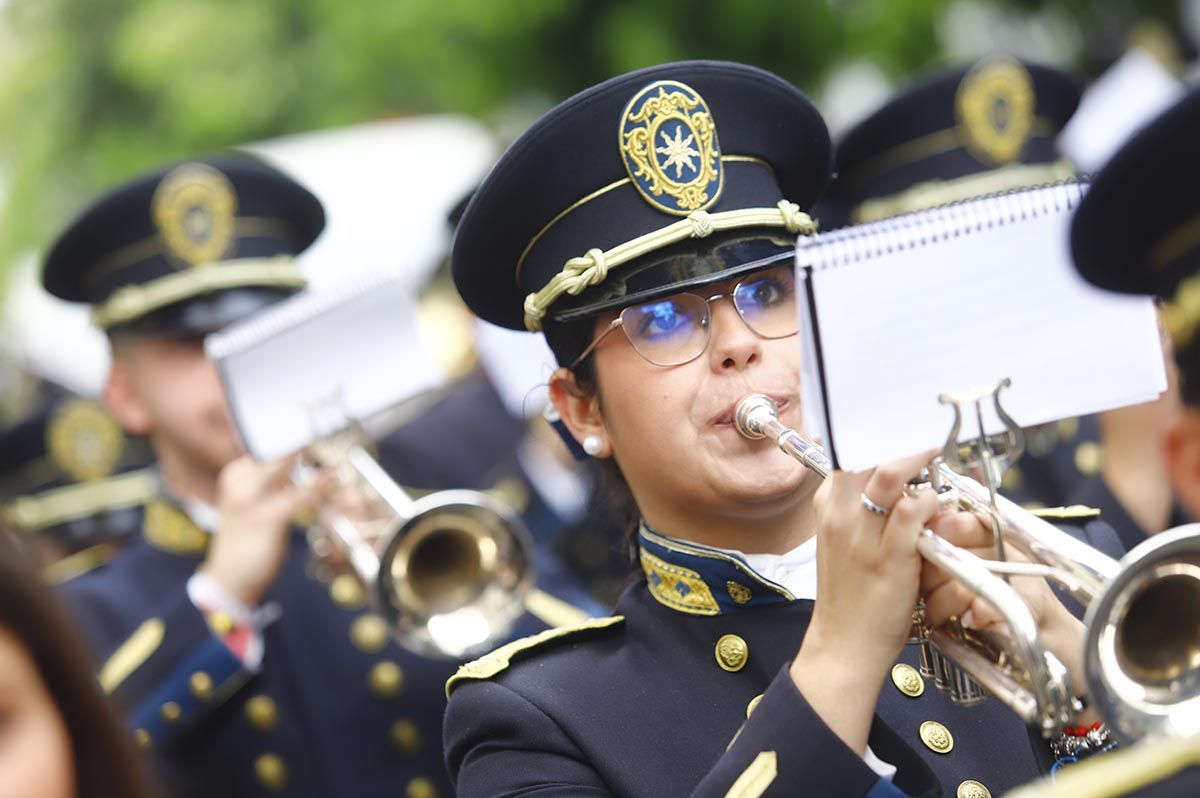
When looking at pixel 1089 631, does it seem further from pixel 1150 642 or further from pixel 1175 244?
pixel 1175 244

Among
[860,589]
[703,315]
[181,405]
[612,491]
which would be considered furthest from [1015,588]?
[181,405]

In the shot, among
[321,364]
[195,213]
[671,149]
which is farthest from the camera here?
[195,213]

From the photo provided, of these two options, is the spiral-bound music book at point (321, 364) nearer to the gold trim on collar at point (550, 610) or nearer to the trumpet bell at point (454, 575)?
the trumpet bell at point (454, 575)

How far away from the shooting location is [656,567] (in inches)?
125

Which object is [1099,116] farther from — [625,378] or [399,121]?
[399,121]

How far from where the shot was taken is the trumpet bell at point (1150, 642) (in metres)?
2.10

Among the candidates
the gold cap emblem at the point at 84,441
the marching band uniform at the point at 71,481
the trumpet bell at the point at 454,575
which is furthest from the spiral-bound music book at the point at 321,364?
the gold cap emblem at the point at 84,441

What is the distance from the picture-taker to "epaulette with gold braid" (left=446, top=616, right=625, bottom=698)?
120 inches

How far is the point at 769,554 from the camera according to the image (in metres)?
3.07

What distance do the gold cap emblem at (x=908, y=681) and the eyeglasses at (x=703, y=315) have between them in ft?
2.05

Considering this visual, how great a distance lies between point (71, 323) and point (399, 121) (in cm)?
329

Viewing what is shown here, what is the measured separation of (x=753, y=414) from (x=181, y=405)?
2.67 meters

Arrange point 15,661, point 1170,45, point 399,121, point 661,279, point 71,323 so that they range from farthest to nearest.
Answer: point 71,323
point 399,121
point 1170,45
point 661,279
point 15,661

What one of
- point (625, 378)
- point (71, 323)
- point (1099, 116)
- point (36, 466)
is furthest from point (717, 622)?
point (71, 323)
